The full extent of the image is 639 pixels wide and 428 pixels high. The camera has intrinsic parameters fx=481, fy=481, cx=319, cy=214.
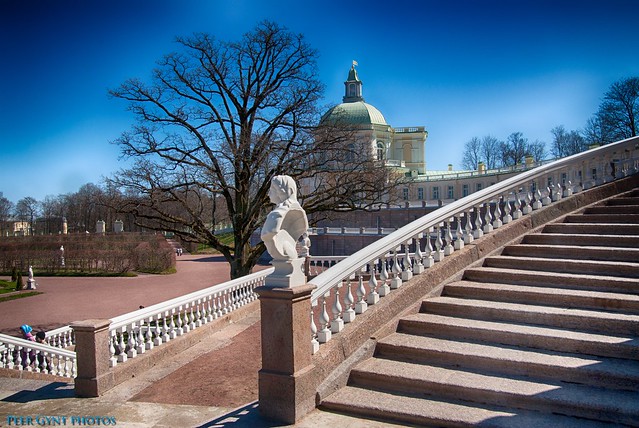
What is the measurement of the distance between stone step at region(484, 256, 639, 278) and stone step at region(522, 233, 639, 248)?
784mm

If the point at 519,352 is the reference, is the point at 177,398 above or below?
below

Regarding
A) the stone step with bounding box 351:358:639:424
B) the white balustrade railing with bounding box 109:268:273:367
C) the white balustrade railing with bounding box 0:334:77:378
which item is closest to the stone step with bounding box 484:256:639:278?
the stone step with bounding box 351:358:639:424

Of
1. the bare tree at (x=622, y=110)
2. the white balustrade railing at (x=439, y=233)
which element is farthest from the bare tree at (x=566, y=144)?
the white balustrade railing at (x=439, y=233)

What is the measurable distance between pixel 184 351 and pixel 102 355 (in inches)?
85.9

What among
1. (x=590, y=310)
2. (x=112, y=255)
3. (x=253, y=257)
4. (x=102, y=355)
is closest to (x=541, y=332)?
(x=590, y=310)

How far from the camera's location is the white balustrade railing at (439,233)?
202 inches

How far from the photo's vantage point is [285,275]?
4.41 meters

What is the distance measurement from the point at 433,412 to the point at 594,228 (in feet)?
16.2

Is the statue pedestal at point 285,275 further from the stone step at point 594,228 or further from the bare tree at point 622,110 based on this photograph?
the bare tree at point 622,110

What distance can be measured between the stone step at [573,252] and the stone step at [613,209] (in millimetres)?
1947

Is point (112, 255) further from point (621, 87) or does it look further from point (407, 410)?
point (621, 87)

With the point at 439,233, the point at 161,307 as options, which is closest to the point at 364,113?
the point at 161,307

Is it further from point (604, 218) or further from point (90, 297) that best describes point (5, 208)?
point (604, 218)

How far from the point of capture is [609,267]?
19.8 feet
